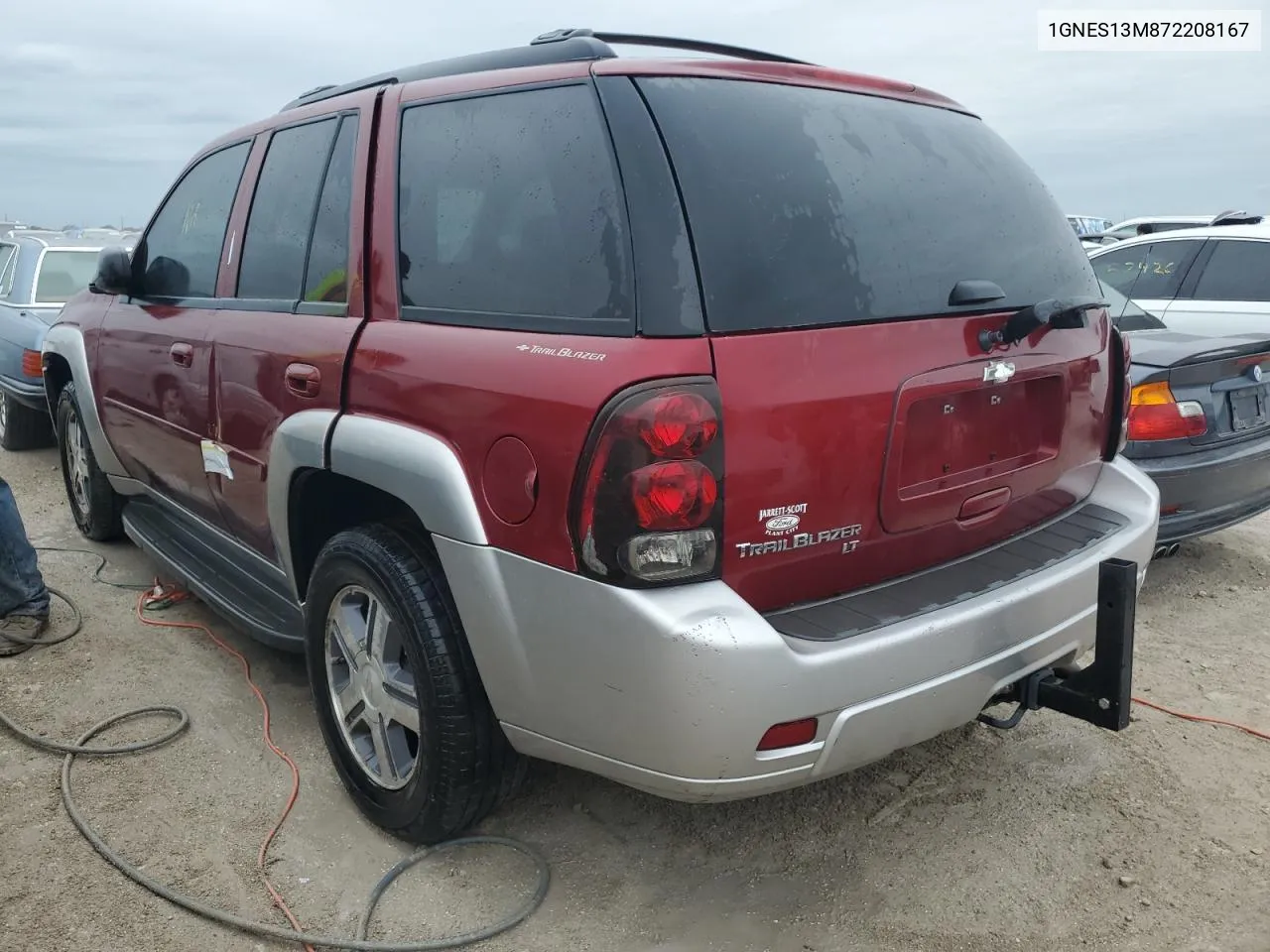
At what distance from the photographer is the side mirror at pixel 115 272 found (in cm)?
401

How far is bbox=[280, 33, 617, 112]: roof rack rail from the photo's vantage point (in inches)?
94.0

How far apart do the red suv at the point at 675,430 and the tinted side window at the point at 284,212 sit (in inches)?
1.0

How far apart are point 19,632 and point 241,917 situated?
7.47ft

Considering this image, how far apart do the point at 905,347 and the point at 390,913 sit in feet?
5.95

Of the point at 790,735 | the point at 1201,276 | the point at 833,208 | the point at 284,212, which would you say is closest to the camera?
the point at 790,735

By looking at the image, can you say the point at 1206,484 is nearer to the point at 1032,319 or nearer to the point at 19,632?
the point at 1032,319

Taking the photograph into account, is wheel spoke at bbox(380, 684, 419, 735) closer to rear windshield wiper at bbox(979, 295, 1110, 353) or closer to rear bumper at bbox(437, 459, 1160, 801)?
rear bumper at bbox(437, 459, 1160, 801)

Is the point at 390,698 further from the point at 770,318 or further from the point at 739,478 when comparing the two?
the point at 770,318

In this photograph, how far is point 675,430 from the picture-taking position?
77.4 inches

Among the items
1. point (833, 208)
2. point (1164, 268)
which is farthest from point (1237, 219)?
point (833, 208)

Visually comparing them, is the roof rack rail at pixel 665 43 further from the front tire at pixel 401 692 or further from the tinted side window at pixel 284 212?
the front tire at pixel 401 692

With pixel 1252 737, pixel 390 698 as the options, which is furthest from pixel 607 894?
pixel 1252 737

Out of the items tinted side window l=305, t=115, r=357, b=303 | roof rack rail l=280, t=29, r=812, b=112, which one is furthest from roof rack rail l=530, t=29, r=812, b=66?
tinted side window l=305, t=115, r=357, b=303

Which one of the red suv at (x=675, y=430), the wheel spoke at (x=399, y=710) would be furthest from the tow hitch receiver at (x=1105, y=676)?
the wheel spoke at (x=399, y=710)
